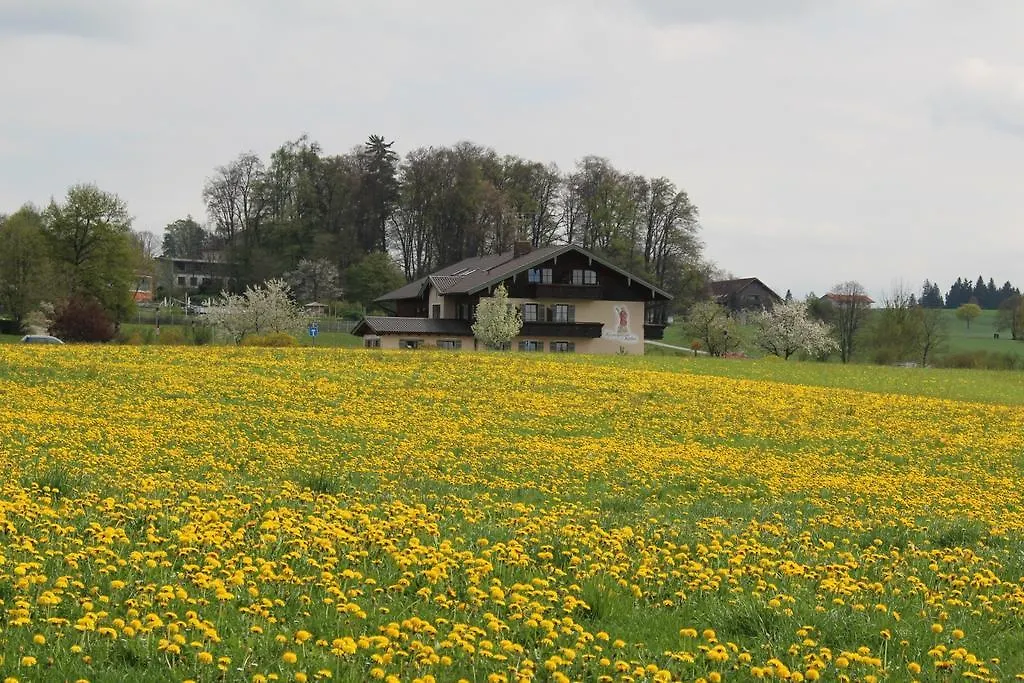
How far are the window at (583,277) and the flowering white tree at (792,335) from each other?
89.0ft

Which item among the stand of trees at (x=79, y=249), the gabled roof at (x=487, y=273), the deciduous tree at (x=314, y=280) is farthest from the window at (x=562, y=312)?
the stand of trees at (x=79, y=249)

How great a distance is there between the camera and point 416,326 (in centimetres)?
7731

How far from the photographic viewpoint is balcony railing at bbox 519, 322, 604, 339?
75844mm

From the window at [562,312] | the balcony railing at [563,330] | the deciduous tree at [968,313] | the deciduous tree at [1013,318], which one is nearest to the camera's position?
the balcony railing at [563,330]

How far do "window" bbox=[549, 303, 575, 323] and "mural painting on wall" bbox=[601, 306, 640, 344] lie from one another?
3253mm

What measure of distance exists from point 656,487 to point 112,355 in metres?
24.3

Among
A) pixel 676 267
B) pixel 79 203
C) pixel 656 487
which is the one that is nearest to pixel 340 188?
pixel 79 203

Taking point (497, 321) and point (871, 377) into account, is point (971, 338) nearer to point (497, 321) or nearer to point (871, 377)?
point (497, 321)

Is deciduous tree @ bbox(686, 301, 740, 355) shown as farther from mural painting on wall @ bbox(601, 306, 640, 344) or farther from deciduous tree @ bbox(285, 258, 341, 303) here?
deciduous tree @ bbox(285, 258, 341, 303)

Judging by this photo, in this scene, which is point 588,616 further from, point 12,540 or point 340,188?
point 340,188

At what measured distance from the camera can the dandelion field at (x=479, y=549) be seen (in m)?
5.77

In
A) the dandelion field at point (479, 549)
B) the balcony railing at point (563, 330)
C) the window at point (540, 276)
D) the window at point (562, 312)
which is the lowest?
the dandelion field at point (479, 549)

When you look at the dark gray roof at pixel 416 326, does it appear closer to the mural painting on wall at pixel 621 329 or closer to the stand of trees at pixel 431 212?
the mural painting on wall at pixel 621 329

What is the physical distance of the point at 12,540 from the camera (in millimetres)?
7273
